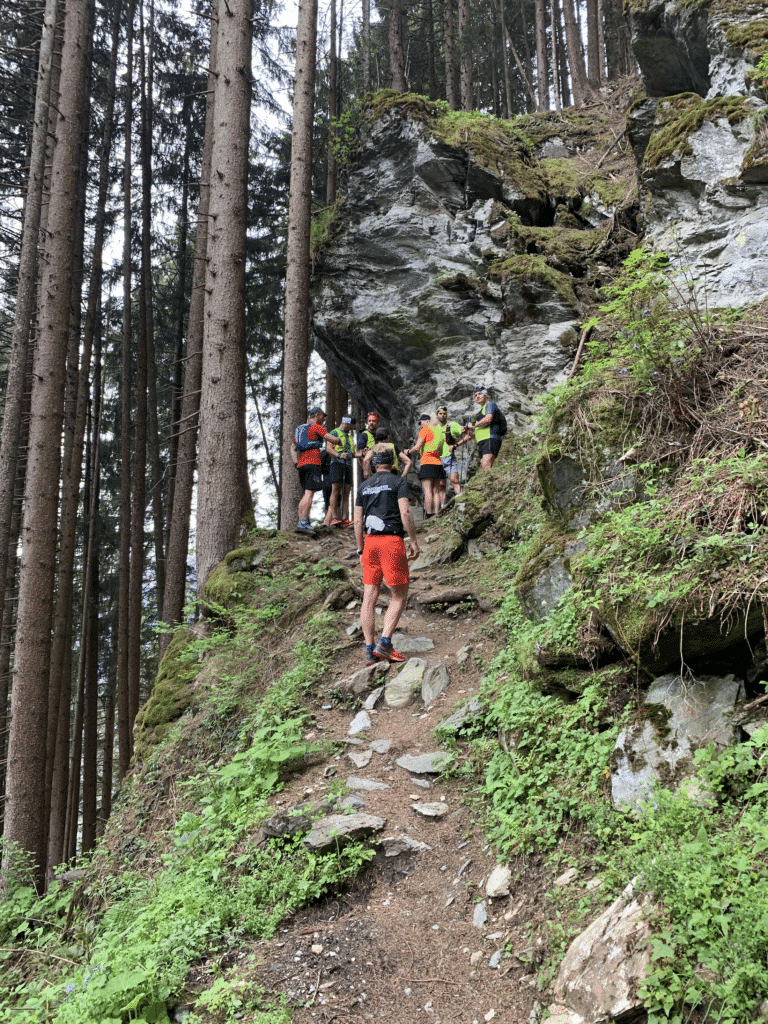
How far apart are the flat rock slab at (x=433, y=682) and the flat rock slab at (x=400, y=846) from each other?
63.0 inches

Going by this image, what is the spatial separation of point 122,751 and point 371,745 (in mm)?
8890

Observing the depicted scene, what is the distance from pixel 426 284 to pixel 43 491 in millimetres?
A: 8476

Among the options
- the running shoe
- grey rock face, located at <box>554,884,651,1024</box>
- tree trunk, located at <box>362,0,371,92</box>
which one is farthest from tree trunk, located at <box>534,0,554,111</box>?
grey rock face, located at <box>554,884,651,1024</box>

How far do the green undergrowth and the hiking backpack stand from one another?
159 centimetres

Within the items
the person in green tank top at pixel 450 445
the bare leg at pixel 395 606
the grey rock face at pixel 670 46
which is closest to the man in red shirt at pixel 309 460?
the person in green tank top at pixel 450 445

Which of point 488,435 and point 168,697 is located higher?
point 488,435

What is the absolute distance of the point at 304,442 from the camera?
9289 millimetres

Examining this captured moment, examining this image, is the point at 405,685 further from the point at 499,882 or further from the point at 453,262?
the point at 453,262

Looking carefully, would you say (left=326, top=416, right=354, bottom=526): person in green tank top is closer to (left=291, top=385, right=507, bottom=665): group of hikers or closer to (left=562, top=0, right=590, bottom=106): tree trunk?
(left=291, top=385, right=507, bottom=665): group of hikers

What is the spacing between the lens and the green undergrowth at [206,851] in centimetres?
318

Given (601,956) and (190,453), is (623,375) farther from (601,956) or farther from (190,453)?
(190,453)

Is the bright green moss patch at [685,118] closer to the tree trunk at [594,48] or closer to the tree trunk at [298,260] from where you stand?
the tree trunk at [298,260]

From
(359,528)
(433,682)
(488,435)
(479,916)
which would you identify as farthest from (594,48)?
(479,916)

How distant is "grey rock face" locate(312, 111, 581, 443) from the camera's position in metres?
12.1
